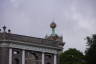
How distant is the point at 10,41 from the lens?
347 ft

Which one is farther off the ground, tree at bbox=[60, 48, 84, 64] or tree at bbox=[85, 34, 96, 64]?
tree at bbox=[85, 34, 96, 64]

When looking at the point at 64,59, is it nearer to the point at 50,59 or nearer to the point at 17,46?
the point at 50,59

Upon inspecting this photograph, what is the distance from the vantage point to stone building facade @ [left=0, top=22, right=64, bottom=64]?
347 feet

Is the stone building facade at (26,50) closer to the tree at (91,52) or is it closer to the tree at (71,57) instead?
the tree at (91,52)

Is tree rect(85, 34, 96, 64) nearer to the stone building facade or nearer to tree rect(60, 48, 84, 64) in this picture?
the stone building facade

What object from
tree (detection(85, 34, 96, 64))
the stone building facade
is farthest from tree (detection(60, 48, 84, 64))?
tree (detection(85, 34, 96, 64))

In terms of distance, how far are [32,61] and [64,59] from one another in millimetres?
35534

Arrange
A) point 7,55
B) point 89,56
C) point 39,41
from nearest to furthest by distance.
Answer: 1. point 89,56
2. point 7,55
3. point 39,41

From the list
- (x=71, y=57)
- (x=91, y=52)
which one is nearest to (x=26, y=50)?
(x=91, y=52)

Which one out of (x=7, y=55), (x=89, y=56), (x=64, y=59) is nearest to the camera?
(x=89, y=56)

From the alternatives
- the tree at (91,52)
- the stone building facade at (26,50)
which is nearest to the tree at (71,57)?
the stone building facade at (26,50)

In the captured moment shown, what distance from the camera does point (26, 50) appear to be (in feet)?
360

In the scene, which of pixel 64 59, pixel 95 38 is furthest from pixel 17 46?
pixel 64 59

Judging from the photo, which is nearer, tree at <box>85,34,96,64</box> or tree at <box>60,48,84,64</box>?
tree at <box>85,34,96,64</box>
